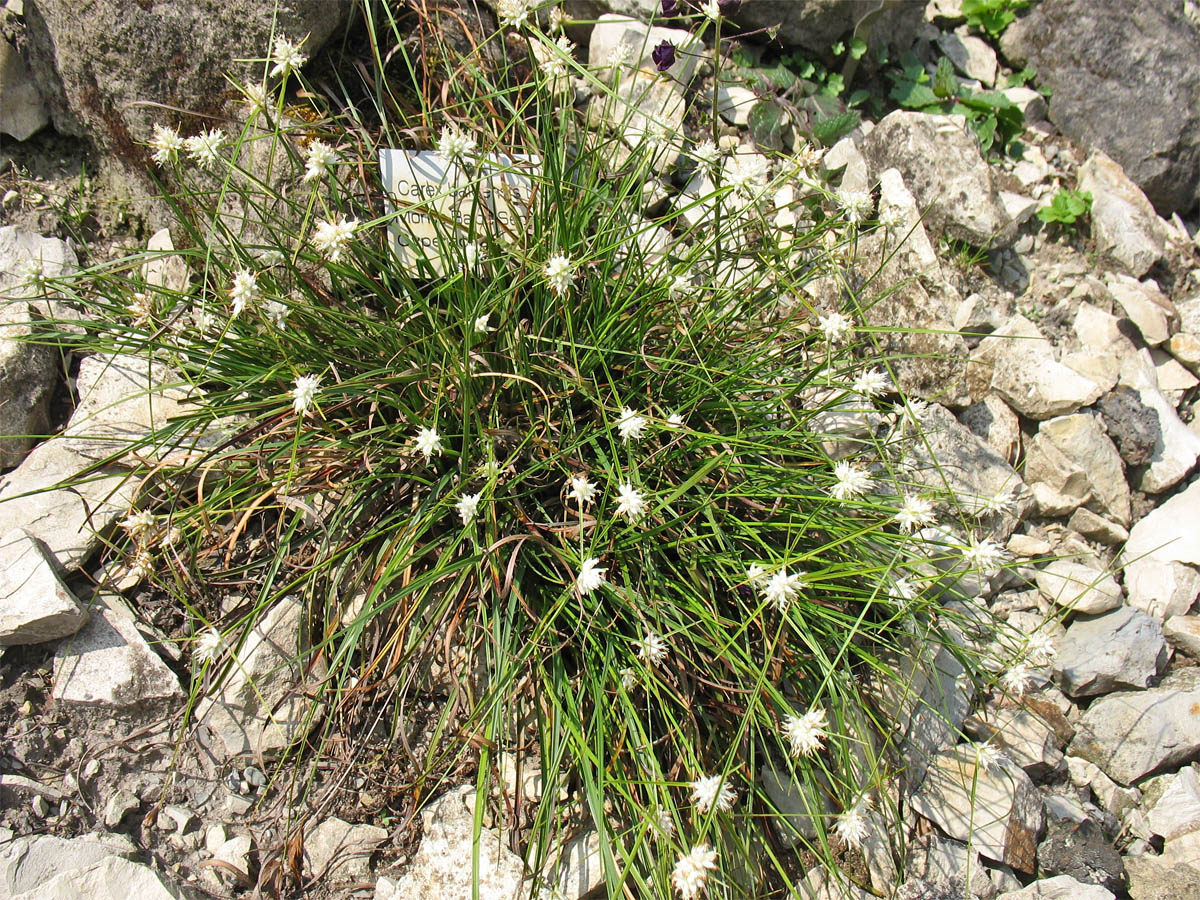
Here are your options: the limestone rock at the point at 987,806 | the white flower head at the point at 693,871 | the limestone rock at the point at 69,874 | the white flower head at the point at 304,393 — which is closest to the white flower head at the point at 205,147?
the white flower head at the point at 304,393

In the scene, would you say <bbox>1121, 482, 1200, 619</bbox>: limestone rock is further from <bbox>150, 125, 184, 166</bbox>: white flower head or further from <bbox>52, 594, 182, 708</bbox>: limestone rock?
<bbox>150, 125, 184, 166</bbox>: white flower head

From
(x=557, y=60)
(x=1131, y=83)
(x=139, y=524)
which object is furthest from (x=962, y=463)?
(x=139, y=524)

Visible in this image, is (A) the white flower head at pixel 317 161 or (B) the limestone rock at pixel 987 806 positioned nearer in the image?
(A) the white flower head at pixel 317 161

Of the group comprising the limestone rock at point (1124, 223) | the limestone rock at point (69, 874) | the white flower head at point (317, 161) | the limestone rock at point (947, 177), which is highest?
the white flower head at point (317, 161)

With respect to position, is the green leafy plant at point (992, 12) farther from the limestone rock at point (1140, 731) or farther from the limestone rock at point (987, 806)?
the limestone rock at point (987, 806)

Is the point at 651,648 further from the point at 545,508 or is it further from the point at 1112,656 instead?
the point at 1112,656

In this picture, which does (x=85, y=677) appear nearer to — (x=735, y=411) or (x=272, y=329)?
(x=272, y=329)

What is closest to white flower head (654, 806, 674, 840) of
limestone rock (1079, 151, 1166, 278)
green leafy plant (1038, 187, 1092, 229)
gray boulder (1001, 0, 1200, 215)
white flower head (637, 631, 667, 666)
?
white flower head (637, 631, 667, 666)
